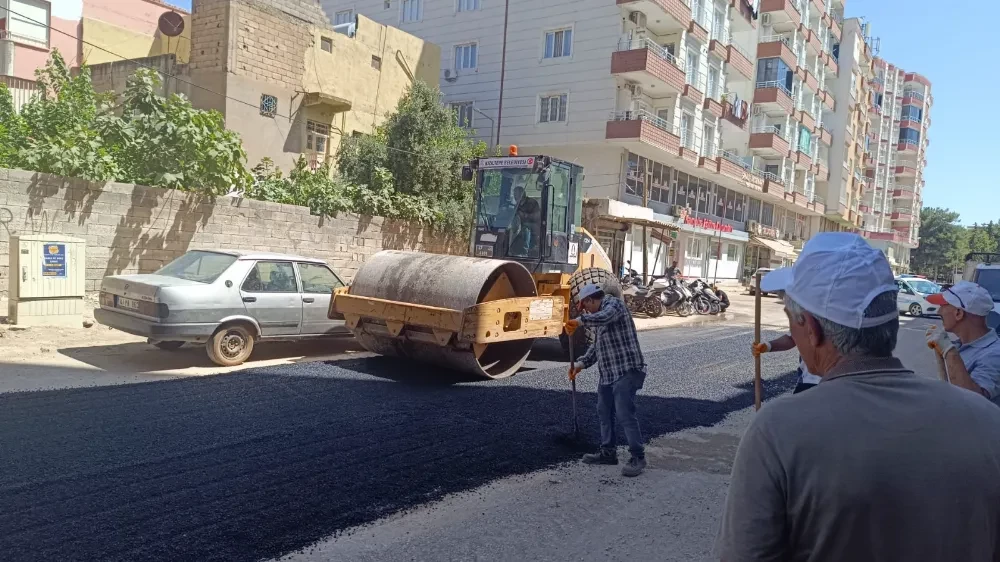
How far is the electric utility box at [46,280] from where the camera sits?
966cm

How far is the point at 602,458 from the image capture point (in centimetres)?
565

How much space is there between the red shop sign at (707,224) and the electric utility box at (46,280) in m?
26.5

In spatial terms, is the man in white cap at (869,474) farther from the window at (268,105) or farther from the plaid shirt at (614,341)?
the window at (268,105)

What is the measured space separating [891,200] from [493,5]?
68.5 metres

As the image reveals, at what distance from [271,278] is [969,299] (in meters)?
8.02

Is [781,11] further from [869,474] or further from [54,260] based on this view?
[869,474]

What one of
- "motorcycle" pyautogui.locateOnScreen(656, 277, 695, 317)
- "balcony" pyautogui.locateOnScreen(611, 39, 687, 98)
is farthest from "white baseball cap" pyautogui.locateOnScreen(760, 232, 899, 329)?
"balcony" pyautogui.locateOnScreen(611, 39, 687, 98)

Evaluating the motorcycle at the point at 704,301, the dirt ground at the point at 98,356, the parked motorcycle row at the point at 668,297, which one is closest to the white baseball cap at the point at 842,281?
the dirt ground at the point at 98,356

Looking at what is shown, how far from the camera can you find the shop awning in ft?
131

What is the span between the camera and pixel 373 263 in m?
9.09

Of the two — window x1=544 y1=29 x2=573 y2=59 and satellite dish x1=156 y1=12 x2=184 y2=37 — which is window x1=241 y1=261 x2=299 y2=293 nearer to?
satellite dish x1=156 y1=12 x2=184 y2=37

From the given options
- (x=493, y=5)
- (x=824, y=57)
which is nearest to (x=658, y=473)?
(x=493, y=5)

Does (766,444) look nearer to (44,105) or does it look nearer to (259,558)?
(259,558)

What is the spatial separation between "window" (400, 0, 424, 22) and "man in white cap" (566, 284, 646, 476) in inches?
1180
